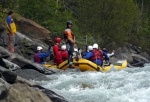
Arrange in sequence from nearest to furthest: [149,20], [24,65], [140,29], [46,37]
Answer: [24,65] → [46,37] → [140,29] → [149,20]

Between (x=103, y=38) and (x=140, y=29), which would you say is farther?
(x=140, y=29)

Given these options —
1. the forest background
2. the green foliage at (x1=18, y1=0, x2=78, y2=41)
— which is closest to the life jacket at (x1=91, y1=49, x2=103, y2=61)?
the forest background

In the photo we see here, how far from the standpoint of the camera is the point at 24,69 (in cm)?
1238

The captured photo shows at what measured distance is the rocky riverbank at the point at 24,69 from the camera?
6098 mm

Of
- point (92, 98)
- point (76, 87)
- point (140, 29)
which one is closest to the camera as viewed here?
point (92, 98)

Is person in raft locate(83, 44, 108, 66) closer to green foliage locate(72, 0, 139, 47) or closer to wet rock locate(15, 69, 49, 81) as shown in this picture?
wet rock locate(15, 69, 49, 81)

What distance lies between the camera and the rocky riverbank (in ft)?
20.0

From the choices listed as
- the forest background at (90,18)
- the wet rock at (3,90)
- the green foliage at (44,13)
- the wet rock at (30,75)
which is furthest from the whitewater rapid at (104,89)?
the green foliage at (44,13)

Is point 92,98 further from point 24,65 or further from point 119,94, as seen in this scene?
point 24,65

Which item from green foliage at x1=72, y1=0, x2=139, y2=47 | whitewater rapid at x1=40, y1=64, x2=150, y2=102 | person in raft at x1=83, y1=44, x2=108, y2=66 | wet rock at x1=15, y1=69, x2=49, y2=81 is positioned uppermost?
whitewater rapid at x1=40, y1=64, x2=150, y2=102

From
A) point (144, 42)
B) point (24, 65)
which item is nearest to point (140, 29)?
point (144, 42)

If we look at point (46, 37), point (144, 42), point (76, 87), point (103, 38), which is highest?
point (76, 87)

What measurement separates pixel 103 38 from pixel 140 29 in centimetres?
1499

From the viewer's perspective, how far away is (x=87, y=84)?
411 inches
